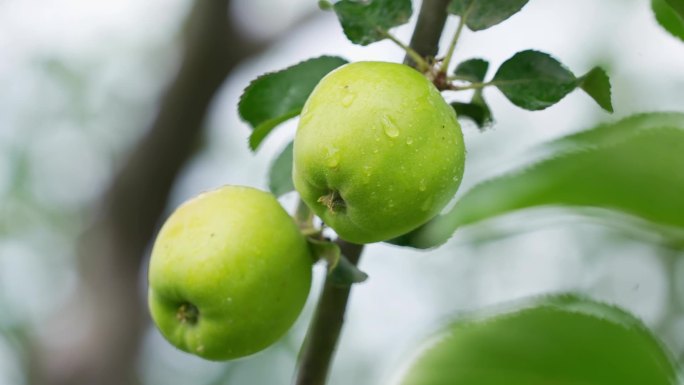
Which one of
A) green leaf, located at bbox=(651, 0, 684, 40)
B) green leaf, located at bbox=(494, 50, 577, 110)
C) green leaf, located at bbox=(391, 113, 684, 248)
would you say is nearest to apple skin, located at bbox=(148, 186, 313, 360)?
green leaf, located at bbox=(494, 50, 577, 110)

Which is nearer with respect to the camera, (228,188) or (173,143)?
(228,188)

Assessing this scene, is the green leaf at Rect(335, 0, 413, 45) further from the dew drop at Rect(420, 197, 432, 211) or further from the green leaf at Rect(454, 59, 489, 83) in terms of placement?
the dew drop at Rect(420, 197, 432, 211)

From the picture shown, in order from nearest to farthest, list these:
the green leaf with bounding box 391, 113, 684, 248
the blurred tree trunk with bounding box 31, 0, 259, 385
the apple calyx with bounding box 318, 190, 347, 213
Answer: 1. the green leaf with bounding box 391, 113, 684, 248
2. the apple calyx with bounding box 318, 190, 347, 213
3. the blurred tree trunk with bounding box 31, 0, 259, 385

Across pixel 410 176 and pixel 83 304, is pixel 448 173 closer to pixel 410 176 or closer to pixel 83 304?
pixel 410 176

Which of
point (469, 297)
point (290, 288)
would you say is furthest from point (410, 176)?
point (469, 297)

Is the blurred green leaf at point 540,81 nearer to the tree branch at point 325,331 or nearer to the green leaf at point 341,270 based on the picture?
the tree branch at point 325,331

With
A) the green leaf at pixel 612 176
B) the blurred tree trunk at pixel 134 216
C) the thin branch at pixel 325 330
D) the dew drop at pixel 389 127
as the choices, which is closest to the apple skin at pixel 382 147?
the dew drop at pixel 389 127

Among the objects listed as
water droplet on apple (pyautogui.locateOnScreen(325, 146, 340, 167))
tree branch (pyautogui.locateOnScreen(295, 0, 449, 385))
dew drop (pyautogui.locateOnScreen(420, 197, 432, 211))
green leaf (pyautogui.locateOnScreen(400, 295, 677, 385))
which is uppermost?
green leaf (pyautogui.locateOnScreen(400, 295, 677, 385))
